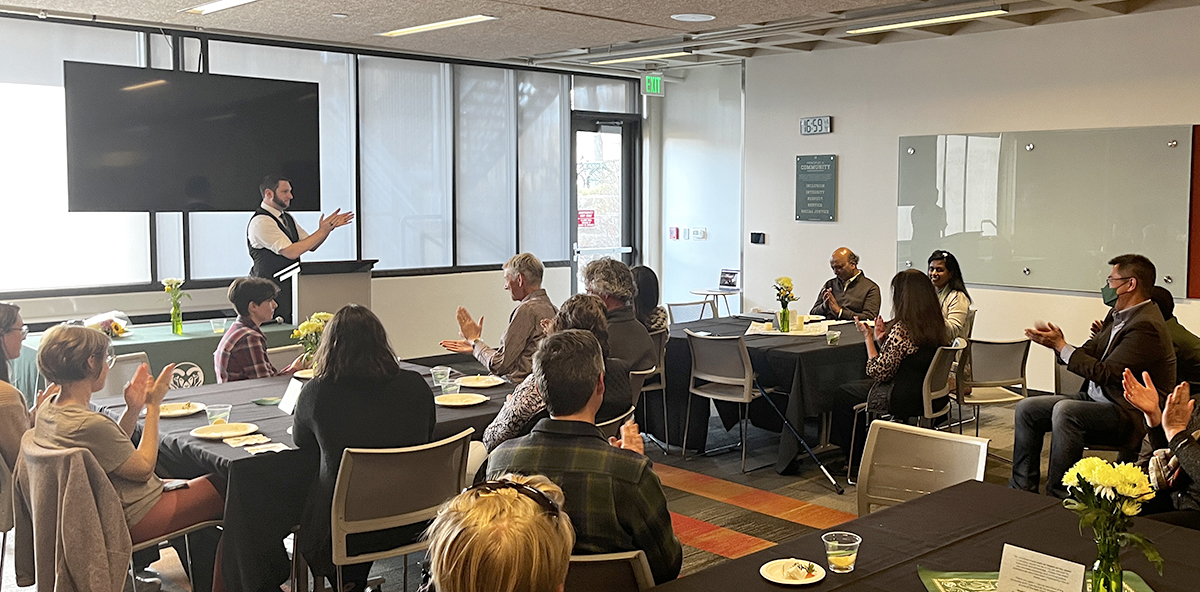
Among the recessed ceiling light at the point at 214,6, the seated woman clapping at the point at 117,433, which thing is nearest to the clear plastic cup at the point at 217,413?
the seated woman clapping at the point at 117,433

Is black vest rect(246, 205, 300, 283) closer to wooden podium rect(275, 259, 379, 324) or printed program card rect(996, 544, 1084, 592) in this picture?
wooden podium rect(275, 259, 379, 324)

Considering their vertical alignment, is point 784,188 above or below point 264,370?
above

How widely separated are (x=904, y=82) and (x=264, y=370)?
6146 millimetres

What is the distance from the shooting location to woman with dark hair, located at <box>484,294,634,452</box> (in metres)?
3.93

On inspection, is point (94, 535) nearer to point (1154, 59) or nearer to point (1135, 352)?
point (1135, 352)

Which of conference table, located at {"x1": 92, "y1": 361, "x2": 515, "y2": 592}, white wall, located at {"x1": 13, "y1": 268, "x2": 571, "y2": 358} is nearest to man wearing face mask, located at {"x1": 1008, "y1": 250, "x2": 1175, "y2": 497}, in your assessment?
conference table, located at {"x1": 92, "y1": 361, "x2": 515, "y2": 592}

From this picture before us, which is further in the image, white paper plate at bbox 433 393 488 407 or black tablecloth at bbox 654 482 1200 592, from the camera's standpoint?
white paper plate at bbox 433 393 488 407

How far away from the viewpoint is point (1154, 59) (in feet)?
24.4

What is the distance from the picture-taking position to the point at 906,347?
5.59 meters

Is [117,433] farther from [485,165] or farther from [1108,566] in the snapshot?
[485,165]

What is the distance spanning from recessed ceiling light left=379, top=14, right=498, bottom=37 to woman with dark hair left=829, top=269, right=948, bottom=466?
3511 mm

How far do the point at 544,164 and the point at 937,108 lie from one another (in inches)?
152

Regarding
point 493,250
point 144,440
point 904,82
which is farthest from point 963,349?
point 493,250

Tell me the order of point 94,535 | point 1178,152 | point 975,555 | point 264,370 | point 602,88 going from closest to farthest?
point 975,555 → point 94,535 → point 264,370 → point 1178,152 → point 602,88
